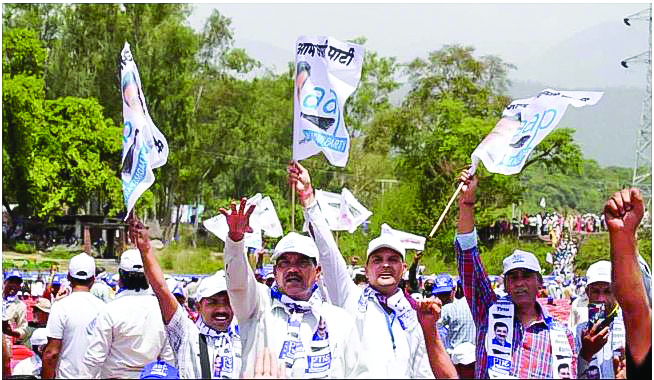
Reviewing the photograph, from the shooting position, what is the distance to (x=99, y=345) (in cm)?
565

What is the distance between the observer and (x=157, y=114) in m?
47.6

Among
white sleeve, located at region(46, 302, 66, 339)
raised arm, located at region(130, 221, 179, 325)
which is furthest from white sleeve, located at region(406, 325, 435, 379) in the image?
white sleeve, located at region(46, 302, 66, 339)

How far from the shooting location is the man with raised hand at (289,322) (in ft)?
14.8

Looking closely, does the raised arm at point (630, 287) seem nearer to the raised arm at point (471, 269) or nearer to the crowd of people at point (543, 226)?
Answer: the raised arm at point (471, 269)

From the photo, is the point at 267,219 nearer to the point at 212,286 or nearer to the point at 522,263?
the point at 212,286

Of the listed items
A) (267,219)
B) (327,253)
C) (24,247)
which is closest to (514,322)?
(327,253)

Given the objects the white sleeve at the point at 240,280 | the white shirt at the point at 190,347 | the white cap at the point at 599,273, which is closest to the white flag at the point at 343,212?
the white cap at the point at 599,273

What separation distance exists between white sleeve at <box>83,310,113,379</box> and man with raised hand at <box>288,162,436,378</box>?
1.23 metres

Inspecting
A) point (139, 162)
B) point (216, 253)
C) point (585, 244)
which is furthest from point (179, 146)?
point (139, 162)

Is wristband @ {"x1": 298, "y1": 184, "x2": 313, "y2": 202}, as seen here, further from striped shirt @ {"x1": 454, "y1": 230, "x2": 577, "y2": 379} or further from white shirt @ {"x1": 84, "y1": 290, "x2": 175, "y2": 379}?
white shirt @ {"x1": 84, "y1": 290, "x2": 175, "y2": 379}

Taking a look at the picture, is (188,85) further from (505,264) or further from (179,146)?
(505,264)

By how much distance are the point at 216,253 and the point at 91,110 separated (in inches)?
363

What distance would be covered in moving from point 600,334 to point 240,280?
1.65m

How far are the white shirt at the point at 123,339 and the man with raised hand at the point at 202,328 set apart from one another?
1.31 feet
